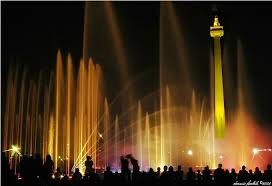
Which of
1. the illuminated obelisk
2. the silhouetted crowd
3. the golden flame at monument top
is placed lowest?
the silhouetted crowd

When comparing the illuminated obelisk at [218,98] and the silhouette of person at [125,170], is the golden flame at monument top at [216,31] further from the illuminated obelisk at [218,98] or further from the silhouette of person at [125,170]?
the silhouette of person at [125,170]

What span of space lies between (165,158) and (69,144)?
8625 mm

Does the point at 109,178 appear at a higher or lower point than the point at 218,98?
lower

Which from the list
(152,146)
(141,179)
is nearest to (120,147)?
(152,146)

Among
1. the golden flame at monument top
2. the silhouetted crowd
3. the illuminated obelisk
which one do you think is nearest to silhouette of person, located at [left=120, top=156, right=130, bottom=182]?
the silhouetted crowd

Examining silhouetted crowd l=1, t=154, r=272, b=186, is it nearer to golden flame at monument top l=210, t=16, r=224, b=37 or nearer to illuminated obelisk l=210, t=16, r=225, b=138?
illuminated obelisk l=210, t=16, r=225, b=138

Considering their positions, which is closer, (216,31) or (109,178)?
(109,178)

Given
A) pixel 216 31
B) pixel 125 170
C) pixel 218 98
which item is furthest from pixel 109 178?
pixel 216 31

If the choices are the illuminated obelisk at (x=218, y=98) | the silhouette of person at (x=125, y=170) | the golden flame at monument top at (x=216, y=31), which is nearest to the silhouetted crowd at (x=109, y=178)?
the silhouette of person at (x=125, y=170)

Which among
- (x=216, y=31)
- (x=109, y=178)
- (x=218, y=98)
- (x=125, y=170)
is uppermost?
(x=216, y=31)

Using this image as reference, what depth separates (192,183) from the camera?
13.9m

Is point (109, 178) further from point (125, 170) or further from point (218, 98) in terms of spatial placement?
point (218, 98)

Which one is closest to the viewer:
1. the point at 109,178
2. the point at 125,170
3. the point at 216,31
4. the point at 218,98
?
the point at 109,178

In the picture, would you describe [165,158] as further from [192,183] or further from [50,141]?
[192,183]
